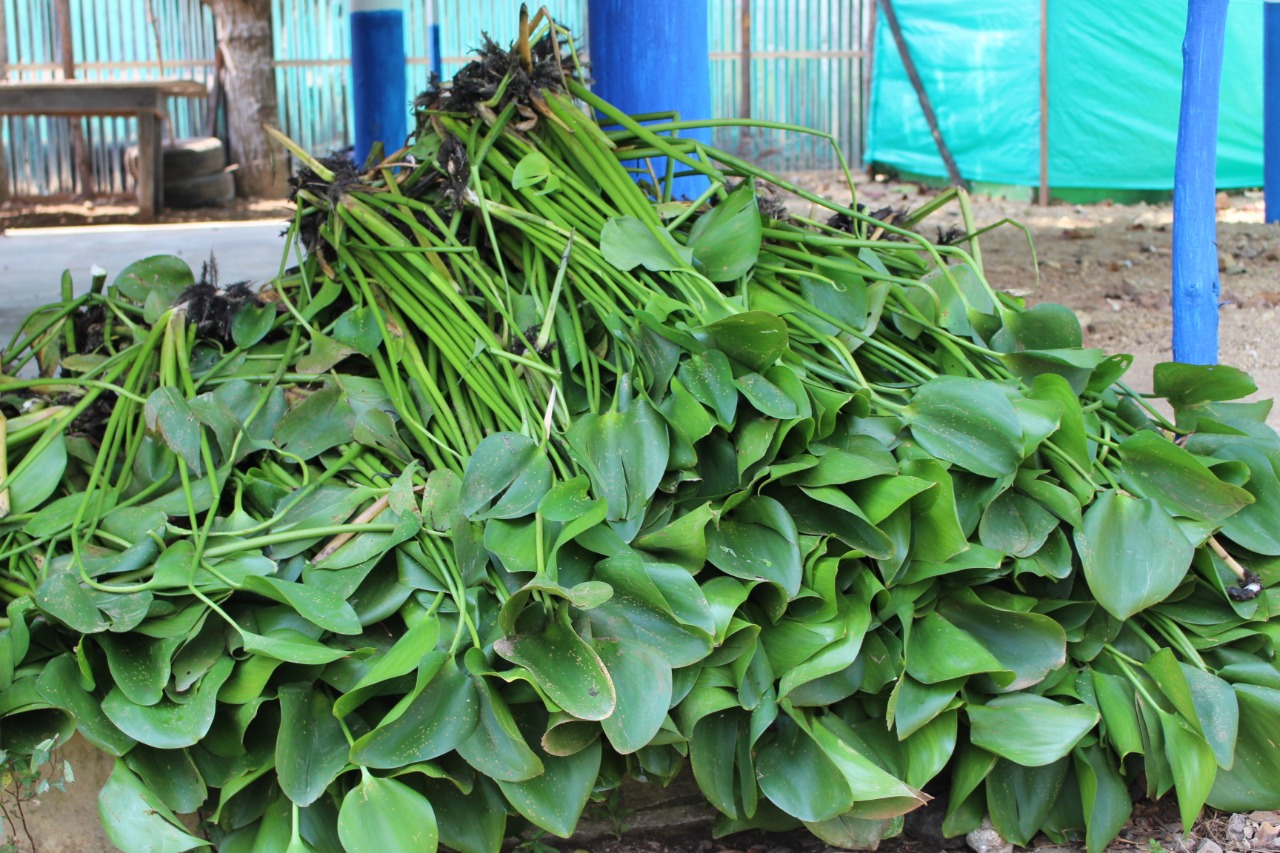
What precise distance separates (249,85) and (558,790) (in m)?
8.14

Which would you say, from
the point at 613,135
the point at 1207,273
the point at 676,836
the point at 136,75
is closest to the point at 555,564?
the point at 676,836

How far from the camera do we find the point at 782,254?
1549 mm

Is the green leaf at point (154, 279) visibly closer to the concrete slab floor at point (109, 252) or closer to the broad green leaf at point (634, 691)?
the broad green leaf at point (634, 691)

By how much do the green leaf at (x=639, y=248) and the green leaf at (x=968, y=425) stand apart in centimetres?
32

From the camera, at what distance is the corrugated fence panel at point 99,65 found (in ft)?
27.1

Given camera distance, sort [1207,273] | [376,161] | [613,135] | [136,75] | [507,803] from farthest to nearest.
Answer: [136,75]
[1207,273]
[376,161]
[613,135]
[507,803]

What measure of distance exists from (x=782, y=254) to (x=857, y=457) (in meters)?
0.41

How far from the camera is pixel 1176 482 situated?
130 cm

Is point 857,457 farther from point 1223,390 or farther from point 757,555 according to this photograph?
point 1223,390

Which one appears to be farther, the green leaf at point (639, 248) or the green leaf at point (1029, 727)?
the green leaf at point (639, 248)

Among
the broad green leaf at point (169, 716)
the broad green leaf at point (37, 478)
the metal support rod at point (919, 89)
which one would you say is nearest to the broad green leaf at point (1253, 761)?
the broad green leaf at point (169, 716)

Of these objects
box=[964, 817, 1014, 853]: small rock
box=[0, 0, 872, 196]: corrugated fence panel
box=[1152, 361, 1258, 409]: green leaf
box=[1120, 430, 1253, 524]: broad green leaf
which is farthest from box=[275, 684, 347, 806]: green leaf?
box=[0, 0, 872, 196]: corrugated fence panel

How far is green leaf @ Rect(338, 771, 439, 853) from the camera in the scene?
105 centimetres

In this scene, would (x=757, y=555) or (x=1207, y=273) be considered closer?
(x=757, y=555)
